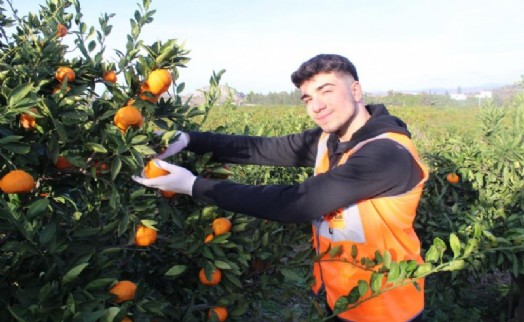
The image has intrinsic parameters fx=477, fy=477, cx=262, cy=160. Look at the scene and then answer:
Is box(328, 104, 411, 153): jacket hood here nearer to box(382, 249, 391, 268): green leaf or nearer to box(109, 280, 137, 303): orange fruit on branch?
box(382, 249, 391, 268): green leaf

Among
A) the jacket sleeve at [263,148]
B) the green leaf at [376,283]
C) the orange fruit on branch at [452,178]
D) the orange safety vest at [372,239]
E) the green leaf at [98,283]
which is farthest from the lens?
the orange fruit on branch at [452,178]

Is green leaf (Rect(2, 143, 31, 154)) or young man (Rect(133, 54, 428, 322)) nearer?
green leaf (Rect(2, 143, 31, 154))

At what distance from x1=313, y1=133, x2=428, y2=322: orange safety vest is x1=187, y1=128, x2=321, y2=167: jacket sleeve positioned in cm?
41

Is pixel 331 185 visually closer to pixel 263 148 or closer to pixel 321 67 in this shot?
pixel 321 67

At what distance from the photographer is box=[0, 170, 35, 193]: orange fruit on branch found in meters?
1.01

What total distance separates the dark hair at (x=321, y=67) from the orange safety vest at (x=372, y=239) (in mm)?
298

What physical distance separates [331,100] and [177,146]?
1.89 feet

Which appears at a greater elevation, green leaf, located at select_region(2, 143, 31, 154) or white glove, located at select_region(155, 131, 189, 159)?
green leaf, located at select_region(2, 143, 31, 154)

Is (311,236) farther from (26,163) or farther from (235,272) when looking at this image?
(26,163)

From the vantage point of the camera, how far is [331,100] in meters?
1.68

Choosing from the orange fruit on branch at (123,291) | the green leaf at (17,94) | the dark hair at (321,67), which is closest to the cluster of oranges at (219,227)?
the orange fruit on branch at (123,291)

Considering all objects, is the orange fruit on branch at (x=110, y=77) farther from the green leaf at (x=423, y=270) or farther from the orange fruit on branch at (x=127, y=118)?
the green leaf at (x=423, y=270)

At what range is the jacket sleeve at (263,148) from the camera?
168cm

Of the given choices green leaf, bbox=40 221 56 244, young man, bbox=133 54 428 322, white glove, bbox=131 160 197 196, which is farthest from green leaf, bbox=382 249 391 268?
green leaf, bbox=40 221 56 244
